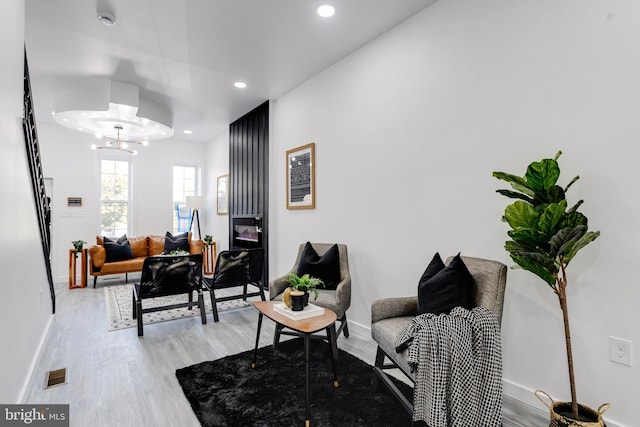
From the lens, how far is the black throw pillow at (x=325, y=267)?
125 inches

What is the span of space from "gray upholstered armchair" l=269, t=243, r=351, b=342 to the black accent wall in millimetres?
1621

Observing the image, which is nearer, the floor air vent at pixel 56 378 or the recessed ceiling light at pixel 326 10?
the floor air vent at pixel 56 378

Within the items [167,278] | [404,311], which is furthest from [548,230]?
[167,278]

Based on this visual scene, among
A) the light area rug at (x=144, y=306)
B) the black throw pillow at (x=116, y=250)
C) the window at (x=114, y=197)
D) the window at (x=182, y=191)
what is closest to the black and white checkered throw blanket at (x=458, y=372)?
the light area rug at (x=144, y=306)

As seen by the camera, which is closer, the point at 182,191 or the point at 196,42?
the point at 196,42

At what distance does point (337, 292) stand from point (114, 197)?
235 inches

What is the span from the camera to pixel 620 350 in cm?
169

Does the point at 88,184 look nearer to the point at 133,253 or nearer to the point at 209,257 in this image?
the point at 133,253

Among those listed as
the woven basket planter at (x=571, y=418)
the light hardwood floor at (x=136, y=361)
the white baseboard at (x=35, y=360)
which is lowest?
the light hardwood floor at (x=136, y=361)

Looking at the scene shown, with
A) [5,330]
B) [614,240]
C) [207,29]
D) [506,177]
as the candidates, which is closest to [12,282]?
[5,330]

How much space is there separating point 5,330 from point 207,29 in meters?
2.80

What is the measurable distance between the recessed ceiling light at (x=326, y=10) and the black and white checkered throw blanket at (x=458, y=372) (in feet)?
8.58

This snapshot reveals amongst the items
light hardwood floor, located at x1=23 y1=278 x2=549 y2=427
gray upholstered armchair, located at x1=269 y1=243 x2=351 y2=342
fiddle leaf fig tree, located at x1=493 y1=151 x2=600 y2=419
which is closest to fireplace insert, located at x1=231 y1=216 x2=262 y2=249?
light hardwood floor, located at x1=23 y1=278 x2=549 y2=427

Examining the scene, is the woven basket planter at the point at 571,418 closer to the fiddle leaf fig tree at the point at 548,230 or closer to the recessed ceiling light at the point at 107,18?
the fiddle leaf fig tree at the point at 548,230
